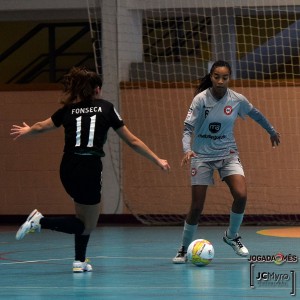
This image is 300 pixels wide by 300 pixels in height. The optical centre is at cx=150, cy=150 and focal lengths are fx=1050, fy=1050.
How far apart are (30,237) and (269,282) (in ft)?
21.9

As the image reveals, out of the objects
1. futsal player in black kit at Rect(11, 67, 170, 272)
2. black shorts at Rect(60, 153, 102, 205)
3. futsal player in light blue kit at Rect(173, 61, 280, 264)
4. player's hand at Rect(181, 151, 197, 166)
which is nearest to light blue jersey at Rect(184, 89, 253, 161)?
futsal player in light blue kit at Rect(173, 61, 280, 264)

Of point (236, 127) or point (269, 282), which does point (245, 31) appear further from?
point (269, 282)

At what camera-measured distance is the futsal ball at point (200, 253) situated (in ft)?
32.3

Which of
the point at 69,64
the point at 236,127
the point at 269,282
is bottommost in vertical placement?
the point at 269,282

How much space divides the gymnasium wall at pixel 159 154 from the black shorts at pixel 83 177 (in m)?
7.36

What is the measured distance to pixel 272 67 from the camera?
18.5 meters

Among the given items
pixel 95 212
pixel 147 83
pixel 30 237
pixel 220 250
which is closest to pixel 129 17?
pixel 147 83

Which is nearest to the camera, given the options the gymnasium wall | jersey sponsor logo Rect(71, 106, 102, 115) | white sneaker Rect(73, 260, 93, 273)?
jersey sponsor logo Rect(71, 106, 102, 115)

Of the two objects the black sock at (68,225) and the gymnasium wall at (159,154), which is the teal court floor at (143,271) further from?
the gymnasium wall at (159,154)

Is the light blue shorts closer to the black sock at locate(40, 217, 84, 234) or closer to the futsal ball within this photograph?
the futsal ball

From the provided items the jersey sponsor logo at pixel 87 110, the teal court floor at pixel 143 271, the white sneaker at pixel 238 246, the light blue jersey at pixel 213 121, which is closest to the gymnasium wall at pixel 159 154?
the teal court floor at pixel 143 271

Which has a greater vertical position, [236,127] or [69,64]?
[69,64]

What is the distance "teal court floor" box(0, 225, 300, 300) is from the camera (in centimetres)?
800

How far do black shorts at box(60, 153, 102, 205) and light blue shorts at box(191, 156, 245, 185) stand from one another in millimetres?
1349
